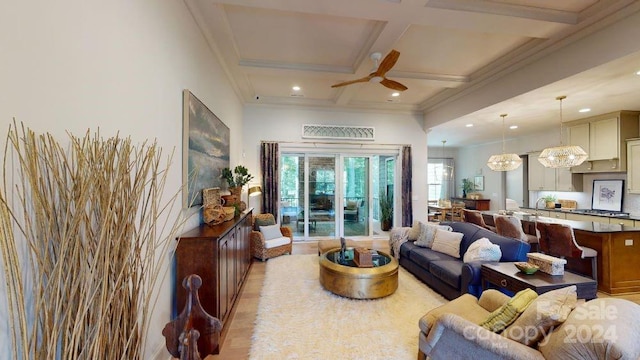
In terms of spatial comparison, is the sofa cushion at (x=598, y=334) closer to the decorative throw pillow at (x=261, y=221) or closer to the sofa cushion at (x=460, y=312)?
the sofa cushion at (x=460, y=312)

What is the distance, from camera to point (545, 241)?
159 inches

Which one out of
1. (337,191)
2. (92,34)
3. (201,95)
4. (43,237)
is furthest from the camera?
(337,191)

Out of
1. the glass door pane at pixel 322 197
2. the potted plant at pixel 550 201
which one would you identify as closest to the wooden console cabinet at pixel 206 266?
the glass door pane at pixel 322 197

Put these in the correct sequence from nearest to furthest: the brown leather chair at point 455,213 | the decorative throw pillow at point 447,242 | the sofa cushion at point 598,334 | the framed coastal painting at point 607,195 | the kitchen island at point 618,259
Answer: the sofa cushion at point 598,334
the kitchen island at point 618,259
the decorative throw pillow at point 447,242
the framed coastal painting at point 607,195
the brown leather chair at point 455,213

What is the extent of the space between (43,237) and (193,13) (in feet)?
8.44

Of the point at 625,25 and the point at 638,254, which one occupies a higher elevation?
the point at 625,25

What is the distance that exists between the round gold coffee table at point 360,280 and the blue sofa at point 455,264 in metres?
0.53

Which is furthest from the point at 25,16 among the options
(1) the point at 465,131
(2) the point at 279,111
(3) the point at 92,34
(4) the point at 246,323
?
(1) the point at 465,131

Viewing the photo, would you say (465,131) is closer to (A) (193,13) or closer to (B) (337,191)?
(B) (337,191)

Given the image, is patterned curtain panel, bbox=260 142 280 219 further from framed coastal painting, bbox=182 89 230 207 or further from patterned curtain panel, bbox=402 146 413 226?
patterned curtain panel, bbox=402 146 413 226

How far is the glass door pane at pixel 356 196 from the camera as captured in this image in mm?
6594

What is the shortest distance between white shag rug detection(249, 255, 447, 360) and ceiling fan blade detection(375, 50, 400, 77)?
112 inches

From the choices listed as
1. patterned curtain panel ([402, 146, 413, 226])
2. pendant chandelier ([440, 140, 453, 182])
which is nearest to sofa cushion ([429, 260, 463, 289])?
patterned curtain panel ([402, 146, 413, 226])

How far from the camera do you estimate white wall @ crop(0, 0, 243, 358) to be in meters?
1.04
